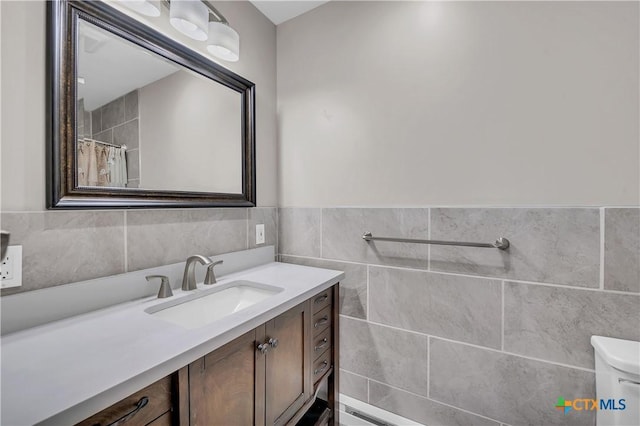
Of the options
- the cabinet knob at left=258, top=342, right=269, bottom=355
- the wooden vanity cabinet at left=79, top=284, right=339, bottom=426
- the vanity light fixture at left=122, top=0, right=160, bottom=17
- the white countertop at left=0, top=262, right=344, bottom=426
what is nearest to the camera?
the white countertop at left=0, top=262, right=344, bottom=426

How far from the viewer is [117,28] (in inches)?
40.9

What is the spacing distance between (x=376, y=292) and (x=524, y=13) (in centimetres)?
139

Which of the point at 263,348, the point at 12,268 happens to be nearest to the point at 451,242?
the point at 263,348

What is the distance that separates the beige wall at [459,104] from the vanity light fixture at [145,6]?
814 mm

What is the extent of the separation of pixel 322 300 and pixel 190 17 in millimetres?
1360

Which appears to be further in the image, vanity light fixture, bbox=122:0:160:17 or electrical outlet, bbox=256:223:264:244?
electrical outlet, bbox=256:223:264:244

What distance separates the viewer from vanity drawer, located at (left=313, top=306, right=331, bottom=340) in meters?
1.30

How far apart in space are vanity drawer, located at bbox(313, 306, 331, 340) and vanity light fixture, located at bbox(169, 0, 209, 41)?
1359 mm

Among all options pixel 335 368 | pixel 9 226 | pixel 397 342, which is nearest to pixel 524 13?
pixel 397 342

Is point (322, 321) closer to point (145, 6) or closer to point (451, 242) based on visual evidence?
point (451, 242)

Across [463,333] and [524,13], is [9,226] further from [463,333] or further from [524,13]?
[524,13]

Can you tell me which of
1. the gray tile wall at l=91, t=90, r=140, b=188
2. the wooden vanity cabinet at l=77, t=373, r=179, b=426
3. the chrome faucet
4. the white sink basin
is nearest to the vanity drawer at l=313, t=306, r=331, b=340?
the white sink basin

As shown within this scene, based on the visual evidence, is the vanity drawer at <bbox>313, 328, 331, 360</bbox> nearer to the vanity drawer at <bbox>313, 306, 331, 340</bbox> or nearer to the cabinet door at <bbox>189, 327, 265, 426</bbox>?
the vanity drawer at <bbox>313, 306, 331, 340</bbox>

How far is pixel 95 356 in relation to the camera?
2.22ft
